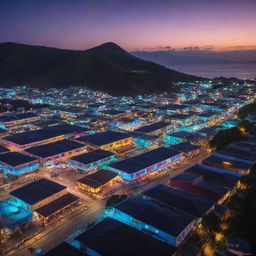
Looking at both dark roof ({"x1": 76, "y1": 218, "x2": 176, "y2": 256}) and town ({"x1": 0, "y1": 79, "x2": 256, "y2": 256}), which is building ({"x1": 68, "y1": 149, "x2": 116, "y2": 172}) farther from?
dark roof ({"x1": 76, "y1": 218, "x2": 176, "y2": 256})

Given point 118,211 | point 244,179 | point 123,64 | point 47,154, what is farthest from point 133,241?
point 123,64

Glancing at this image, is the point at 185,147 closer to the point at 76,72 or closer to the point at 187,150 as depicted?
the point at 187,150

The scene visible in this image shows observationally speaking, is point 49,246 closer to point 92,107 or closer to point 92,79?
point 92,107

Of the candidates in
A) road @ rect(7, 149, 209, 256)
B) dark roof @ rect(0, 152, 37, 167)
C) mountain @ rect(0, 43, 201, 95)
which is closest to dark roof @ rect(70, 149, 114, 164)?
road @ rect(7, 149, 209, 256)

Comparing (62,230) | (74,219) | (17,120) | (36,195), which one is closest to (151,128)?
(36,195)

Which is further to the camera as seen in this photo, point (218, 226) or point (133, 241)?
point (218, 226)

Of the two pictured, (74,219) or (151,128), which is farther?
(151,128)
